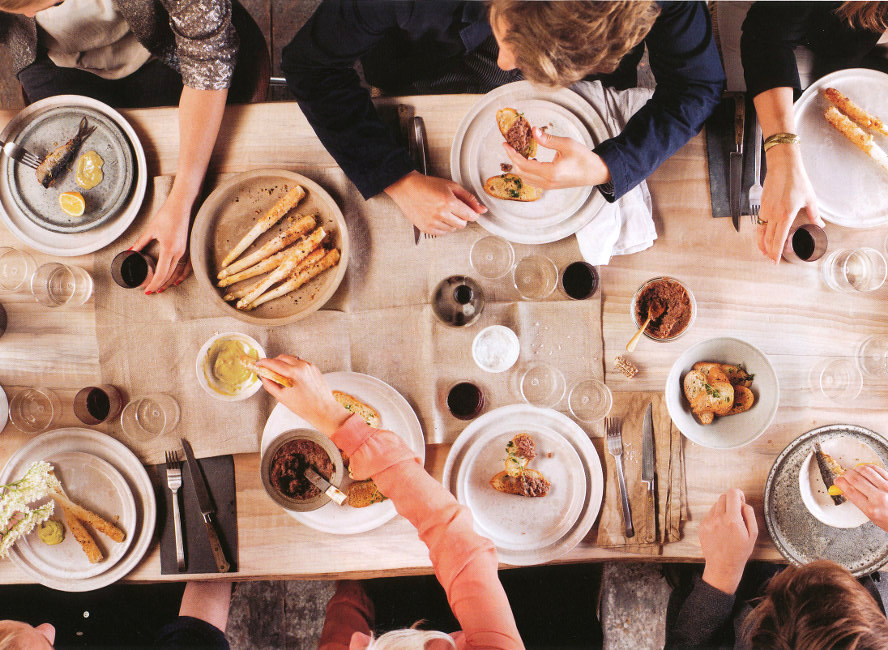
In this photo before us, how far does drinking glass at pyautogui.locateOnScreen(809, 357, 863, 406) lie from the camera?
1270 mm

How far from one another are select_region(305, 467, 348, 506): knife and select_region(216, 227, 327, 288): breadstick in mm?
452

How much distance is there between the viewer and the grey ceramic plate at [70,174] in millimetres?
1261

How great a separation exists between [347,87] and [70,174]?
675mm

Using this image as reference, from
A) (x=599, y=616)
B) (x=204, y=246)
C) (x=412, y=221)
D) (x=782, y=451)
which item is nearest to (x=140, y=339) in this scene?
(x=204, y=246)

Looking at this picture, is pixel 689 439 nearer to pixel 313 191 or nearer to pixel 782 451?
pixel 782 451

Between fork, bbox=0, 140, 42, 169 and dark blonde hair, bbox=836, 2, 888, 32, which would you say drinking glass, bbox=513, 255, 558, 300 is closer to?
dark blonde hair, bbox=836, 2, 888, 32

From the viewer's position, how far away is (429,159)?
1297 mm

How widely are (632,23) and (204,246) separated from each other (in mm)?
987

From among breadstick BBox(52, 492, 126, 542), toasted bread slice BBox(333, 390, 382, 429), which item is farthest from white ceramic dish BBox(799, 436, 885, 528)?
breadstick BBox(52, 492, 126, 542)

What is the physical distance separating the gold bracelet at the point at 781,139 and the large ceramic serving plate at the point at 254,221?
98 centimetres

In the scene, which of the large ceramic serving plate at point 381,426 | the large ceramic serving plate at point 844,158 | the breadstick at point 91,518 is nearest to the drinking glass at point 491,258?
the large ceramic serving plate at point 381,426

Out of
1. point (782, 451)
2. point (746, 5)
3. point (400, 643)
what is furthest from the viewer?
point (746, 5)

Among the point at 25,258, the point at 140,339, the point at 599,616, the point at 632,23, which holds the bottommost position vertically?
the point at 599,616

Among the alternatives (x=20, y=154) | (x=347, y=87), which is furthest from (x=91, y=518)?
(x=347, y=87)
